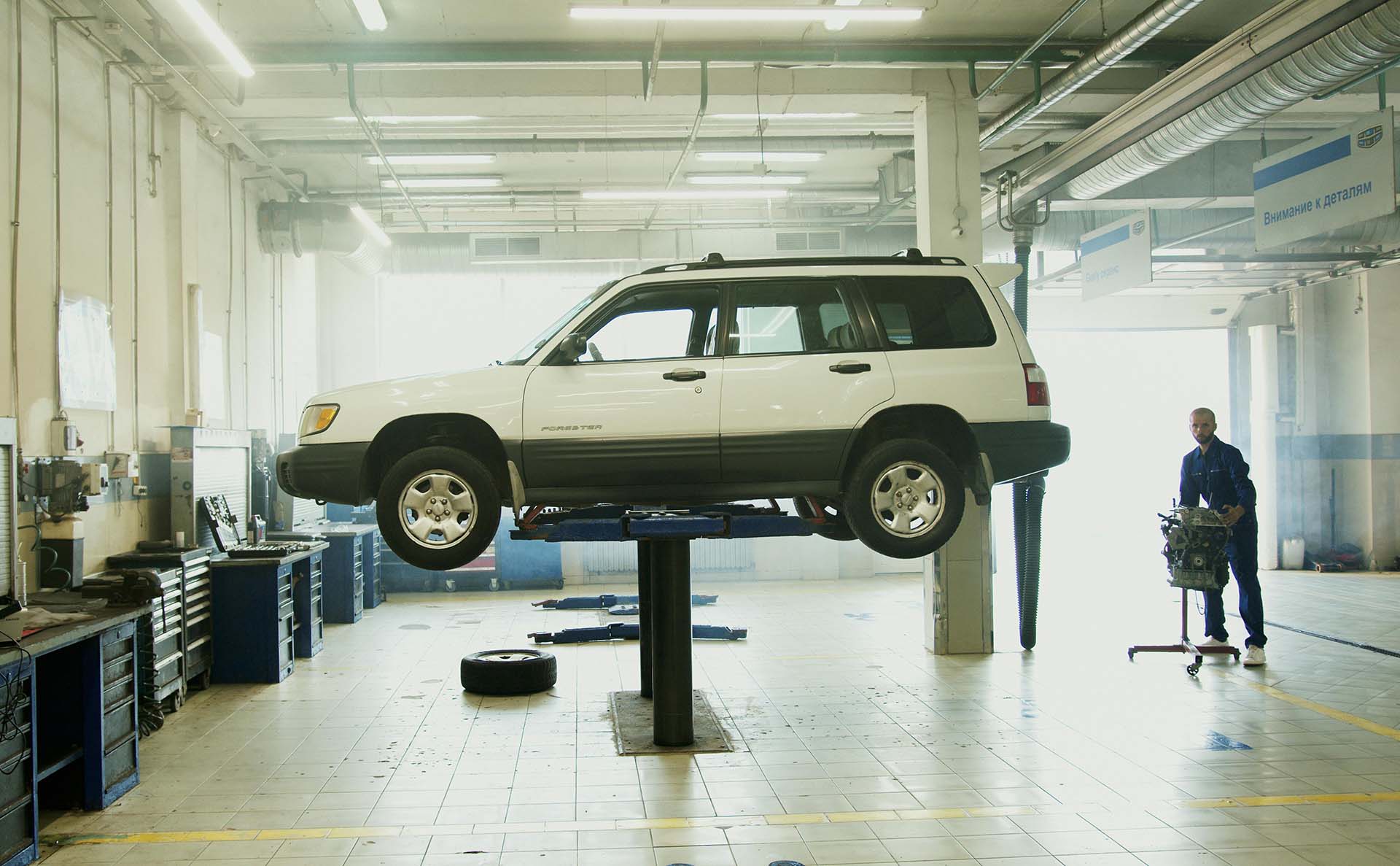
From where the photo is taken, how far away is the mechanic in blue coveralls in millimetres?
7844

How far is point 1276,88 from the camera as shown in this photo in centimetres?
659

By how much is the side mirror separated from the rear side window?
57.2 inches

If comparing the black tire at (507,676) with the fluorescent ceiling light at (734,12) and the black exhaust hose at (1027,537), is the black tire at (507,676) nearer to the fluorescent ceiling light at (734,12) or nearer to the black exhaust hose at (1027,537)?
the black exhaust hose at (1027,537)

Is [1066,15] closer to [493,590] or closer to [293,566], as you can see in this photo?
[293,566]

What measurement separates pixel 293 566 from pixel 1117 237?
7843 mm

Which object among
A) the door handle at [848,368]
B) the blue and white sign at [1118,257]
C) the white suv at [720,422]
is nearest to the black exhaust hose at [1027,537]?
the blue and white sign at [1118,257]

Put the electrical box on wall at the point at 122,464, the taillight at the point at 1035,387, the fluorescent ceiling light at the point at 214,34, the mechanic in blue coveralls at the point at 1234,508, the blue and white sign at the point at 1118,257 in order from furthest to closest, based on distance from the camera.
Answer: the blue and white sign at the point at 1118,257, the mechanic in blue coveralls at the point at 1234,508, the electrical box on wall at the point at 122,464, the fluorescent ceiling light at the point at 214,34, the taillight at the point at 1035,387

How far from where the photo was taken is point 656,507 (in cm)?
555

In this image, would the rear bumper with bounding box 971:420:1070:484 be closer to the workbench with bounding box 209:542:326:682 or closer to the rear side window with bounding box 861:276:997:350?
the rear side window with bounding box 861:276:997:350

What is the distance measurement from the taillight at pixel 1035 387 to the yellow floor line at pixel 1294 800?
2096 mm

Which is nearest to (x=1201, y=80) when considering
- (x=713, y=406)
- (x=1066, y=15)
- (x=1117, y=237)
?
(x=1066, y=15)

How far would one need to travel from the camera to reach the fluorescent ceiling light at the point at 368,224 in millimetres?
10398

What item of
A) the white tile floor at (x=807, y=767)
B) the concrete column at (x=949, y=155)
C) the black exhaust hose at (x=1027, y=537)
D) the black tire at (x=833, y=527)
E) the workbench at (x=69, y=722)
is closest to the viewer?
the workbench at (x=69, y=722)

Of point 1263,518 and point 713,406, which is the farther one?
point 1263,518
